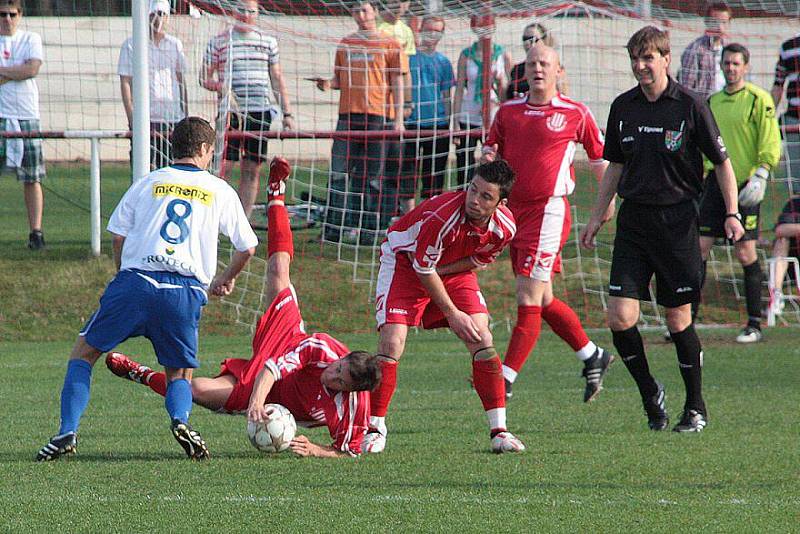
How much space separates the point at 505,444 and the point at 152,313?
1842mm

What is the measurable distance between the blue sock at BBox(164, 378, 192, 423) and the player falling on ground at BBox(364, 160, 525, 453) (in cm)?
92

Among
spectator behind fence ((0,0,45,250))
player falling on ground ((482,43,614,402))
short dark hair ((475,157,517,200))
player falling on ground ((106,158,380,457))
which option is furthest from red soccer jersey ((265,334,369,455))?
spectator behind fence ((0,0,45,250))

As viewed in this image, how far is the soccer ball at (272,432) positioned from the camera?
609 cm

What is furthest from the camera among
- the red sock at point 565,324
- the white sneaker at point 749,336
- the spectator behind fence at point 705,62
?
the spectator behind fence at point 705,62

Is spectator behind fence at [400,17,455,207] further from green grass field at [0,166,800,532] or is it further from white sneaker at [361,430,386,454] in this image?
white sneaker at [361,430,386,454]

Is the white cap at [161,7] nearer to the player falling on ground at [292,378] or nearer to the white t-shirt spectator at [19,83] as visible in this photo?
the white t-shirt spectator at [19,83]

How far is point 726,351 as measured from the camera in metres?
10.4

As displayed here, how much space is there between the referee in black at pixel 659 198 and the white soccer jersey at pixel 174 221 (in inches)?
87.0

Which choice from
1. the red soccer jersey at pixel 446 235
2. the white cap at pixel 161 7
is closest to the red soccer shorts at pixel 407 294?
the red soccer jersey at pixel 446 235

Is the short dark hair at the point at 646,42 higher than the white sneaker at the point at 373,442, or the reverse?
the short dark hair at the point at 646,42

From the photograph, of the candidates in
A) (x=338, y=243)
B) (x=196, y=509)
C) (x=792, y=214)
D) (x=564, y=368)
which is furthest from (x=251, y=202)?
(x=196, y=509)

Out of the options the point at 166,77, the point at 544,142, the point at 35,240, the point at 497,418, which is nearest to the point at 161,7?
the point at 166,77

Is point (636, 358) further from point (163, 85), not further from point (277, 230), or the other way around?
point (163, 85)

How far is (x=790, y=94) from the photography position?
1381cm
